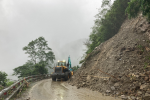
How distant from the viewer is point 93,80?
10750 mm

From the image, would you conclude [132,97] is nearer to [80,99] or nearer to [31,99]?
[80,99]

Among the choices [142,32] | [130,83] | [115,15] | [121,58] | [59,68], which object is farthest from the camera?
[115,15]

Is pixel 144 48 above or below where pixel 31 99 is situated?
above

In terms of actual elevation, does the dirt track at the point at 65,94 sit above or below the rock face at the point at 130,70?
below

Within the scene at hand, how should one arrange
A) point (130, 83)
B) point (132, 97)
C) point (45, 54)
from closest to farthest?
point (132, 97), point (130, 83), point (45, 54)

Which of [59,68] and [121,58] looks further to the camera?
[59,68]

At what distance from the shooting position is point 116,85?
826cm

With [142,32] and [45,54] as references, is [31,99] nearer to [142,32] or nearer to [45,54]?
[142,32]

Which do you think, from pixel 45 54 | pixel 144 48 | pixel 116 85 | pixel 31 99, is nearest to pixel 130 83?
pixel 116 85

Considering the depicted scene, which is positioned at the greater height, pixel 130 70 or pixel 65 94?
pixel 130 70

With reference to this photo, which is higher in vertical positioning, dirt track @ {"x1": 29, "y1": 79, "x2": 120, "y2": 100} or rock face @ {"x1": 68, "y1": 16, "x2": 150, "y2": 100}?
rock face @ {"x1": 68, "y1": 16, "x2": 150, "y2": 100}

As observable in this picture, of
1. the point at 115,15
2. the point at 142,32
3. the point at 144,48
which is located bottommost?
the point at 144,48

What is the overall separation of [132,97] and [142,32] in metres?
8.75

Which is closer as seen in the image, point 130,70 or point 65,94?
point 65,94
